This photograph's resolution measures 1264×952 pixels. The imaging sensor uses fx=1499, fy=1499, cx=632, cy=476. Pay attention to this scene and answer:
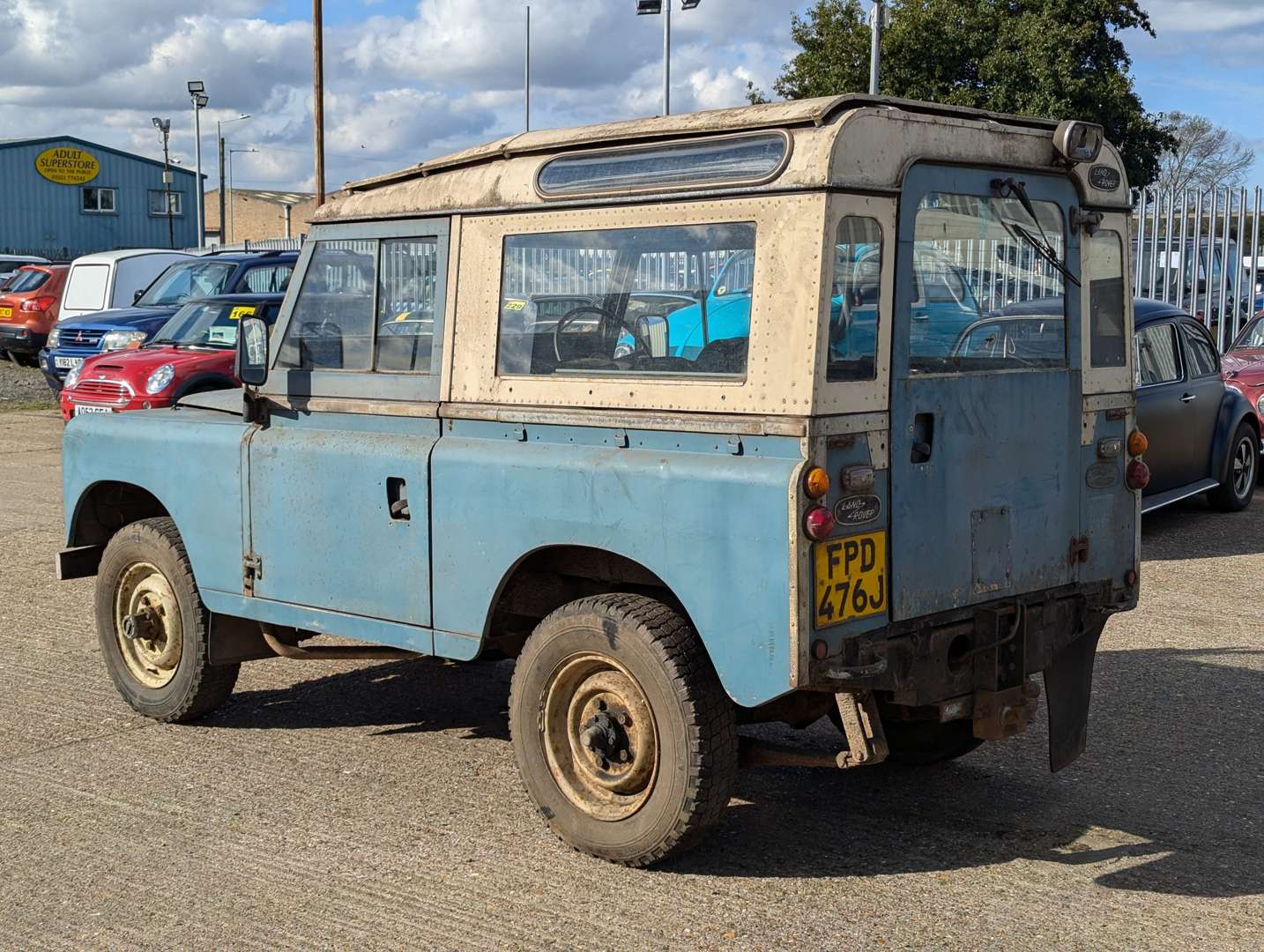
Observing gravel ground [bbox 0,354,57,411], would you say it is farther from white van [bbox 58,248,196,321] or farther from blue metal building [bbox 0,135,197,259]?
blue metal building [bbox 0,135,197,259]

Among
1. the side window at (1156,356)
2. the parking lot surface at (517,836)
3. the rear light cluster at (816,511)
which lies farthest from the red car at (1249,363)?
the rear light cluster at (816,511)

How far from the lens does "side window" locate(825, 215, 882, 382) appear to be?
432cm

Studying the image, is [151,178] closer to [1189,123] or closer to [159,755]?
[1189,123]

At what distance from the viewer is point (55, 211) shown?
184 feet

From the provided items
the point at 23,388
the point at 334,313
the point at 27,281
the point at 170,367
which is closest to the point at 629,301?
the point at 334,313

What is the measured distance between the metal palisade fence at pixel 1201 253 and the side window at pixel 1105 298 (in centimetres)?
1393

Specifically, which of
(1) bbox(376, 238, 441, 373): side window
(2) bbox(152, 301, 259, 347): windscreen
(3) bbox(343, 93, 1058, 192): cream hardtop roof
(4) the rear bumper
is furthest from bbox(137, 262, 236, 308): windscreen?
(4) the rear bumper

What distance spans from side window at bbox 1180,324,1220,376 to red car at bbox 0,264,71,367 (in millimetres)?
18978

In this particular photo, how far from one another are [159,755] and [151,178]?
188ft

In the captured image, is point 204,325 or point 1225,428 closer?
point 1225,428

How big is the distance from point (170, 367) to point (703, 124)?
10374mm

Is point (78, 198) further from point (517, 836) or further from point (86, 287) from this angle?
point (517, 836)

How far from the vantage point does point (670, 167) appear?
4684 millimetres

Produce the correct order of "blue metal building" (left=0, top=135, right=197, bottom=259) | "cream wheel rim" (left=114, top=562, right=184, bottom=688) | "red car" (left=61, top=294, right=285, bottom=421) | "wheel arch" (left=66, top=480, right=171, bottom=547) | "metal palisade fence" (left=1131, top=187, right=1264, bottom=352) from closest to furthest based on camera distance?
"cream wheel rim" (left=114, top=562, right=184, bottom=688) < "wheel arch" (left=66, top=480, right=171, bottom=547) < "red car" (left=61, top=294, right=285, bottom=421) < "metal palisade fence" (left=1131, top=187, right=1264, bottom=352) < "blue metal building" (left=0, top=135, right=197, bottom=259)
